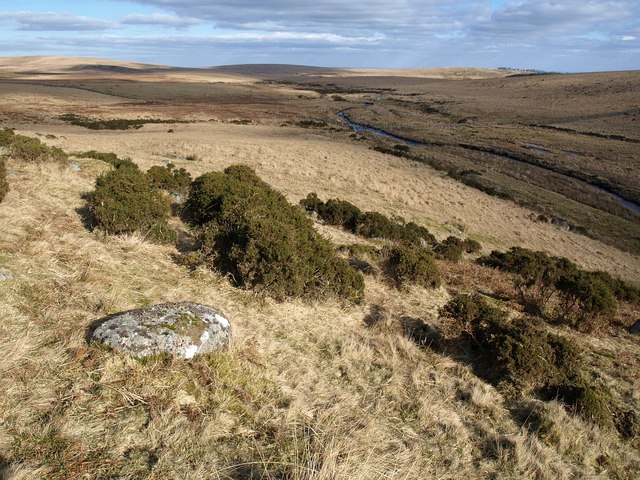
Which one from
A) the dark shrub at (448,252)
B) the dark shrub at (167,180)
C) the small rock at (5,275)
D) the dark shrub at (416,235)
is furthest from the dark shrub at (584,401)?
the dark shrub at (167,180)

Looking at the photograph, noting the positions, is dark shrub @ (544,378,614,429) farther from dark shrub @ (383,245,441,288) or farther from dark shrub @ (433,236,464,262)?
dark shrub @ (433,236,464,262)

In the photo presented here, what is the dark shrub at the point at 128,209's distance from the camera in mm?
9453

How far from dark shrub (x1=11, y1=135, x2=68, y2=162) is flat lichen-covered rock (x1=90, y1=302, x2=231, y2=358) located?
38.7 ft

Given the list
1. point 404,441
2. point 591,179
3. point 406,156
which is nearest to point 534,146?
point 591,179

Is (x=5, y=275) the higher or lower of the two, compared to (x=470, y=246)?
higher

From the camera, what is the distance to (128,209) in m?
9.83

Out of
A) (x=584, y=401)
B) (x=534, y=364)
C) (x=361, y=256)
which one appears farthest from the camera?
(x=361, y=256)

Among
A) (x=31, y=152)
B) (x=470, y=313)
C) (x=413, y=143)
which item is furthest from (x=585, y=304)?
(x=413, y=143)

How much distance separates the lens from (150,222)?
10094 millimetres

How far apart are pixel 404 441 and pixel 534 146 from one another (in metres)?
55.5

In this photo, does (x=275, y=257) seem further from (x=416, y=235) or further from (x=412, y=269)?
(x=416, y=235)

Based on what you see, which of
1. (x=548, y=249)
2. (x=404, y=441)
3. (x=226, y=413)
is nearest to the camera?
(x=226, y=413)

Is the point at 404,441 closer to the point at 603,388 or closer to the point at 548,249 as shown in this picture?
the point at 603,388

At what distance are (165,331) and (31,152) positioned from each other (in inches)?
508
